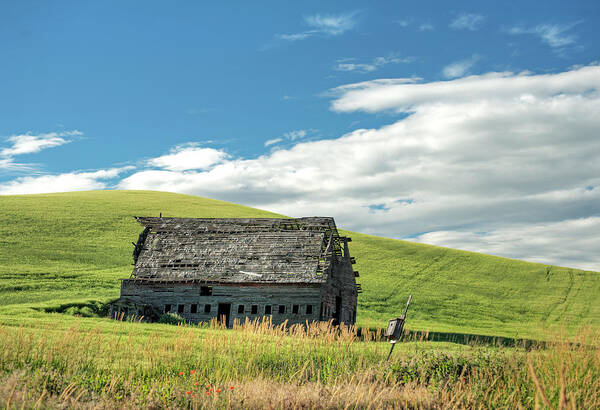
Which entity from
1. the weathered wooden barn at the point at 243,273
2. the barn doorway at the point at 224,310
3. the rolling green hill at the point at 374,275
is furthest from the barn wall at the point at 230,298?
the rolling green hill at the point at 374,275

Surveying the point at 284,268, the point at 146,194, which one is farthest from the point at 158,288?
the point at 146,194

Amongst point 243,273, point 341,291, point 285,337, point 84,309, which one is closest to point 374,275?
point 341,291

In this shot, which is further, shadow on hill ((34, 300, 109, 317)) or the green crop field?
shadow on hill ((34, 300, 109, 317))

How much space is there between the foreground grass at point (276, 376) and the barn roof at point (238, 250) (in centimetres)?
1539

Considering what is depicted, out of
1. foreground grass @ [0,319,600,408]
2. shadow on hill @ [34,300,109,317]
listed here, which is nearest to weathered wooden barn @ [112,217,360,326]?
shadow on hill @ [34,300,109,317]

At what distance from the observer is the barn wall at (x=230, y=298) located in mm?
29969

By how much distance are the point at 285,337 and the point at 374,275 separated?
1604 inches

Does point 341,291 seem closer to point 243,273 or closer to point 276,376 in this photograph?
point 243,273

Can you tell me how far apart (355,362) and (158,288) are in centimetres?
2047

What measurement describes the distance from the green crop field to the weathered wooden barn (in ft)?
6.94

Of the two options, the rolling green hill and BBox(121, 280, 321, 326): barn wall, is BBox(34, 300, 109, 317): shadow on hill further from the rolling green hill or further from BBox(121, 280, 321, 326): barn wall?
BBox(121, 280, 321, 326): barn wall

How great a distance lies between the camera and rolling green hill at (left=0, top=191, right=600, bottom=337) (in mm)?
40594

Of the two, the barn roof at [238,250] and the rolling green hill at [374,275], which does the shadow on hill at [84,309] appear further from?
the barn roof at [238,250]

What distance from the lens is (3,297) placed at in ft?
116
